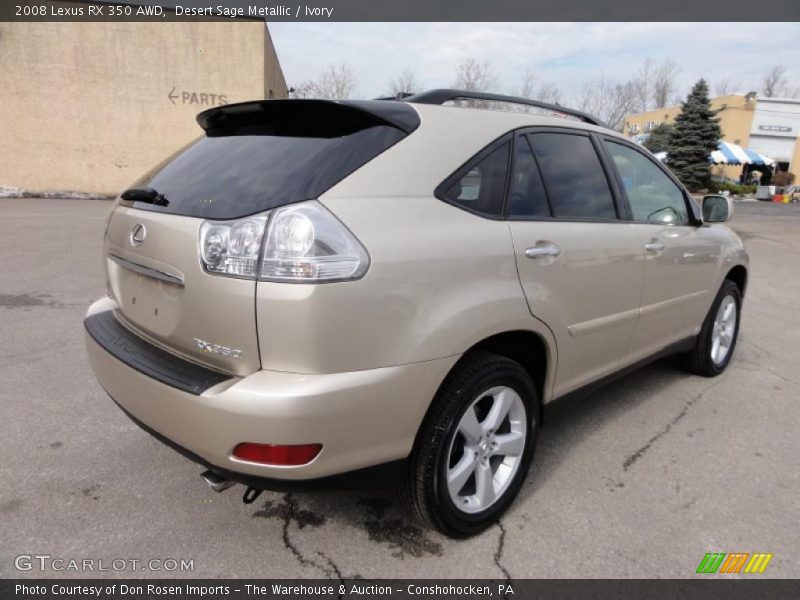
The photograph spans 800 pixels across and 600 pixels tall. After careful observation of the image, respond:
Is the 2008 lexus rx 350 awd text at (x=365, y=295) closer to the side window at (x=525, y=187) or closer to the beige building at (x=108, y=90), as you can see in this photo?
the side window at (x=525, y=187)

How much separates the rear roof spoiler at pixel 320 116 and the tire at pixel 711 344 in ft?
10.2

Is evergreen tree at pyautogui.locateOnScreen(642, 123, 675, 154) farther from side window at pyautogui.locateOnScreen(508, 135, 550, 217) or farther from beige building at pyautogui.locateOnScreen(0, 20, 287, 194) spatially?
side window at pyautogui.locateOnScreen(508, 135, 550, 217)

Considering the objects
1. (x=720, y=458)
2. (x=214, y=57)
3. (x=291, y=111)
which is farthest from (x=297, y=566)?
(x=214, y=57)

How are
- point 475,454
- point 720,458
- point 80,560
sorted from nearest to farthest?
1. point 80,560
2. point 475,454
3. point 720,458

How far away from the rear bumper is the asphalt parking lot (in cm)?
55

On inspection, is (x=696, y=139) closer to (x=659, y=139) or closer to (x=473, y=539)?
(x=659, y=139)

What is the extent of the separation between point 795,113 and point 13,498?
5669cm

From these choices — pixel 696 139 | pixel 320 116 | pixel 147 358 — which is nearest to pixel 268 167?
pixel 320 116

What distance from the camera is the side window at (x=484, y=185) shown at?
2160mm

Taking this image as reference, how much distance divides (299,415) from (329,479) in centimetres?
32

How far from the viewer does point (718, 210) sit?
3969 millimetres

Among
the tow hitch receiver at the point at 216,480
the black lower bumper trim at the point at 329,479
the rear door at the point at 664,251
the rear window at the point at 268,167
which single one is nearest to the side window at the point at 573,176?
the rear door at the point at 664,251

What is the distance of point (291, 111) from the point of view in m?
2.15
